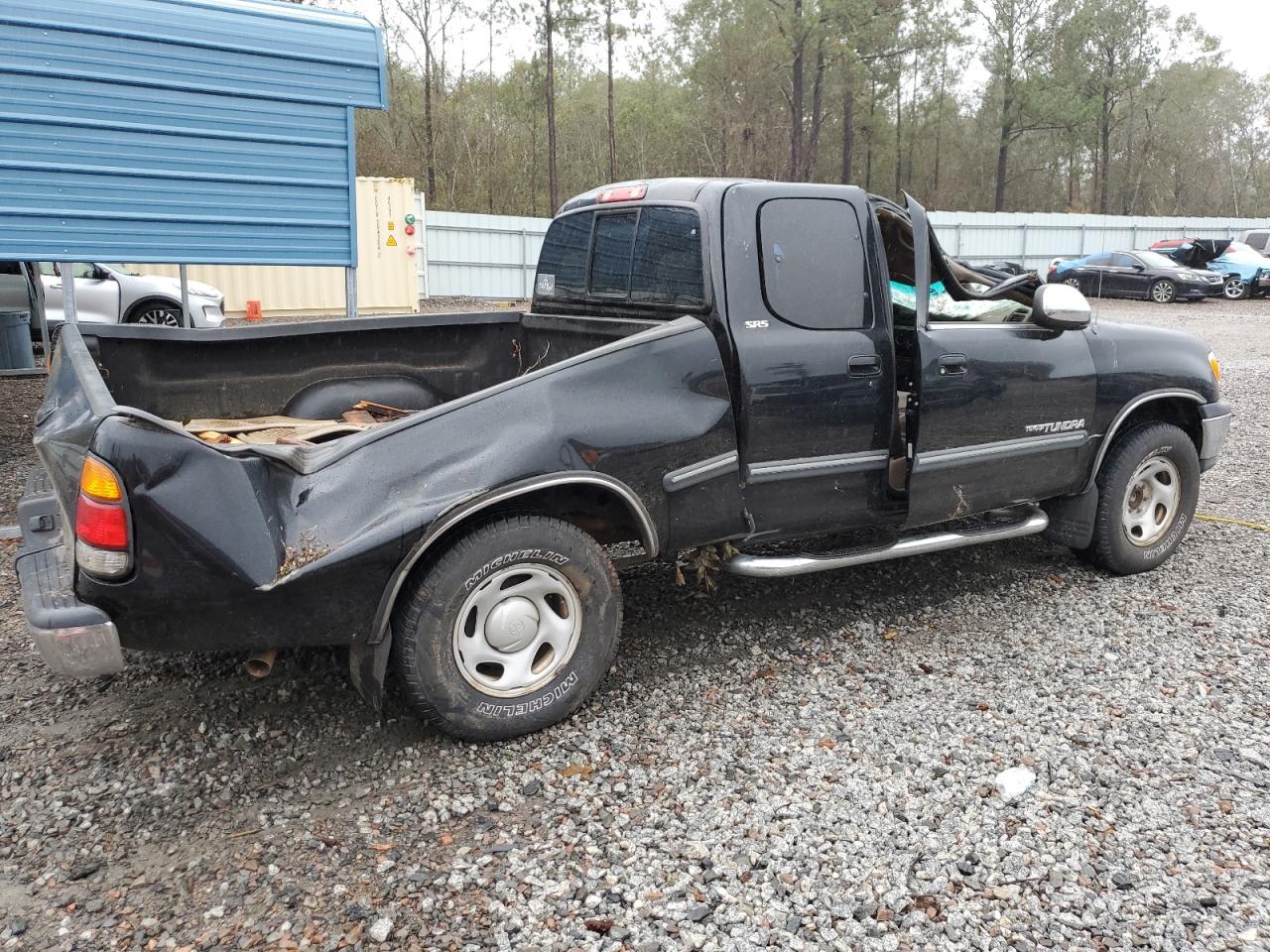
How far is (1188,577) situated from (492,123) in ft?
112

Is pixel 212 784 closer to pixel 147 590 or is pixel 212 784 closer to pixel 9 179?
pixel 147 590

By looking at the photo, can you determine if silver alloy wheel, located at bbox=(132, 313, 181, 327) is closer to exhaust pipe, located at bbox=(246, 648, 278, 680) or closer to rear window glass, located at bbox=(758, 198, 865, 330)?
rear window glass, located at bbox=(758, 198, 865, 330)

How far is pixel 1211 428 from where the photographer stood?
5.28 metres

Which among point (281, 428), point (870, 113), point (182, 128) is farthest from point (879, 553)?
point (870, 113)

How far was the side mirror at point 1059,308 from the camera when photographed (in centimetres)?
445

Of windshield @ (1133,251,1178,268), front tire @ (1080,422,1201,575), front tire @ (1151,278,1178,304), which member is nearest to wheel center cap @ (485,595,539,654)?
front tire @ (1080,422,1201,575)

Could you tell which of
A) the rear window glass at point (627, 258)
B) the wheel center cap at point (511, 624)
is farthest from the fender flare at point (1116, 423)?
the wheel center cap at point (511, 624)

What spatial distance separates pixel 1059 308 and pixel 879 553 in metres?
1.35

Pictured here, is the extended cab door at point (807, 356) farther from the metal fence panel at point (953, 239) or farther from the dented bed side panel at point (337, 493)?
the metal fence panel at point (953, 239)

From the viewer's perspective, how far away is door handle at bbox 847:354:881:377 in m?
4.13

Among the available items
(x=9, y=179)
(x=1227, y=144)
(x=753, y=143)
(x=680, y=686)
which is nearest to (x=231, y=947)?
(x=680, y=686)

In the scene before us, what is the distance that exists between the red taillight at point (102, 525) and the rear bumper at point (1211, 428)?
4.99 meters

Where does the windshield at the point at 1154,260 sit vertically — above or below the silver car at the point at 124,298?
above

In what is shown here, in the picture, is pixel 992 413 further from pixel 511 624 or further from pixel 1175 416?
pixel 511 624
